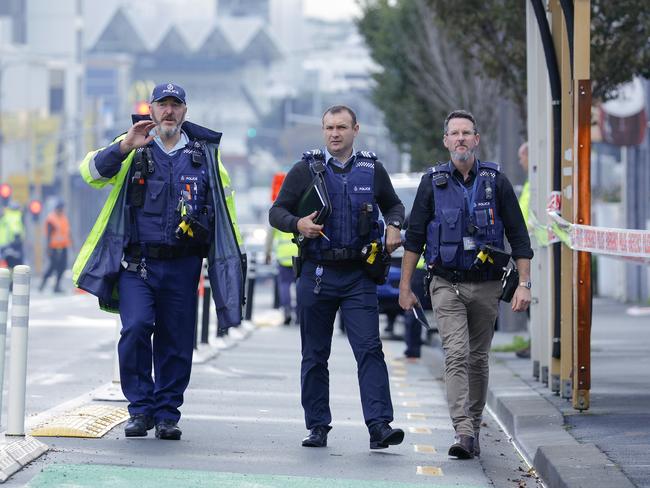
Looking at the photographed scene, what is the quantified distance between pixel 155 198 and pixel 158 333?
0.80 metres

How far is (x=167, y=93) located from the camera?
948 centimetres

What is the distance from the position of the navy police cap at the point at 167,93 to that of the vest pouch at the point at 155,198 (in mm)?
466

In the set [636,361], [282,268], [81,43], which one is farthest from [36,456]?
[81,43]

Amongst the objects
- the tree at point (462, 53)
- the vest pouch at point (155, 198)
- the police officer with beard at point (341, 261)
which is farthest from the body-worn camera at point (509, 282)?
the tree at point (462, 53)

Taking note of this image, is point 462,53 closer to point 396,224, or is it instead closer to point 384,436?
point 396,224

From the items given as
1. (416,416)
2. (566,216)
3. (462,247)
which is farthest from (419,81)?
(462,247)

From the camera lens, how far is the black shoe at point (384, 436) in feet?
30.1

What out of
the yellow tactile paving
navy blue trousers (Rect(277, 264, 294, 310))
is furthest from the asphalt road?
navy blue trousers (Rect(277, 264, 294, 310))

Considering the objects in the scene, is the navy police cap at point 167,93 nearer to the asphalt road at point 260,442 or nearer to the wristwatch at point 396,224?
the wristwatch at point 396,224

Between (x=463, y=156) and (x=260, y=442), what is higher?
(x=463, y=156)

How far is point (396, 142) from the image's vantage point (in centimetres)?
3528

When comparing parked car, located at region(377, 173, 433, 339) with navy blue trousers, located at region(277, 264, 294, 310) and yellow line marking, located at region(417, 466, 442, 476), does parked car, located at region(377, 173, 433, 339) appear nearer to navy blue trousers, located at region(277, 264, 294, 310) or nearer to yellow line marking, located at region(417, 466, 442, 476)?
navy blue trousers, located at region(277, 264, 294, 310)

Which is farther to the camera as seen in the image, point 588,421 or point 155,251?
point 588,421

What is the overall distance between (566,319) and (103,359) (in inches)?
244
